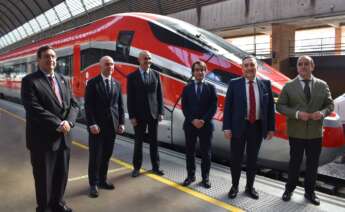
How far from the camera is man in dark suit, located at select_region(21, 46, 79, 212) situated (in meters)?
3.14

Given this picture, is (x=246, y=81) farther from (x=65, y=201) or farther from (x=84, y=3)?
(x=84, y=3)

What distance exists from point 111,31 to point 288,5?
9232 millimetres

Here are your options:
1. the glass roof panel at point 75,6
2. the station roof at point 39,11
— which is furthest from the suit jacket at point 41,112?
the glass roof panel at point 75,6

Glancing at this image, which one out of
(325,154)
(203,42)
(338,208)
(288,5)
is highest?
(288,5)

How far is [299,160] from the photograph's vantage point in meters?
3.87

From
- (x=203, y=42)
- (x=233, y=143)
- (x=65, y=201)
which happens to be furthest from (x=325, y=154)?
(x=65, y=201)

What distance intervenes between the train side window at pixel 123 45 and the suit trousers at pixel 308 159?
13.0 ft

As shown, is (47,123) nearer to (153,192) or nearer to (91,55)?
(153,192)

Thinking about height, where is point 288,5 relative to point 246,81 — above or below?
above

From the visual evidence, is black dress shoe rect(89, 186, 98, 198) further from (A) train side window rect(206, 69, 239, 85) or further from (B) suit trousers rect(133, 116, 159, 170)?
(A) train side window rect(206, 69, 239, 85)

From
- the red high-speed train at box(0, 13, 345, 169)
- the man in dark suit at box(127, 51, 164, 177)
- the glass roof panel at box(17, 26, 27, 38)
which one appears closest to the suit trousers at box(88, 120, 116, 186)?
the man in dark suit at box(127, 51, 164, 177)

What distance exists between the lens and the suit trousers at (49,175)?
326 cm

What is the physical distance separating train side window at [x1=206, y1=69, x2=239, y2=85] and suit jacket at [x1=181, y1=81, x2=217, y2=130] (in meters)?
0.97

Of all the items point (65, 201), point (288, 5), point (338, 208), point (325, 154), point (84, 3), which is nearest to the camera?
point (338, 208)
